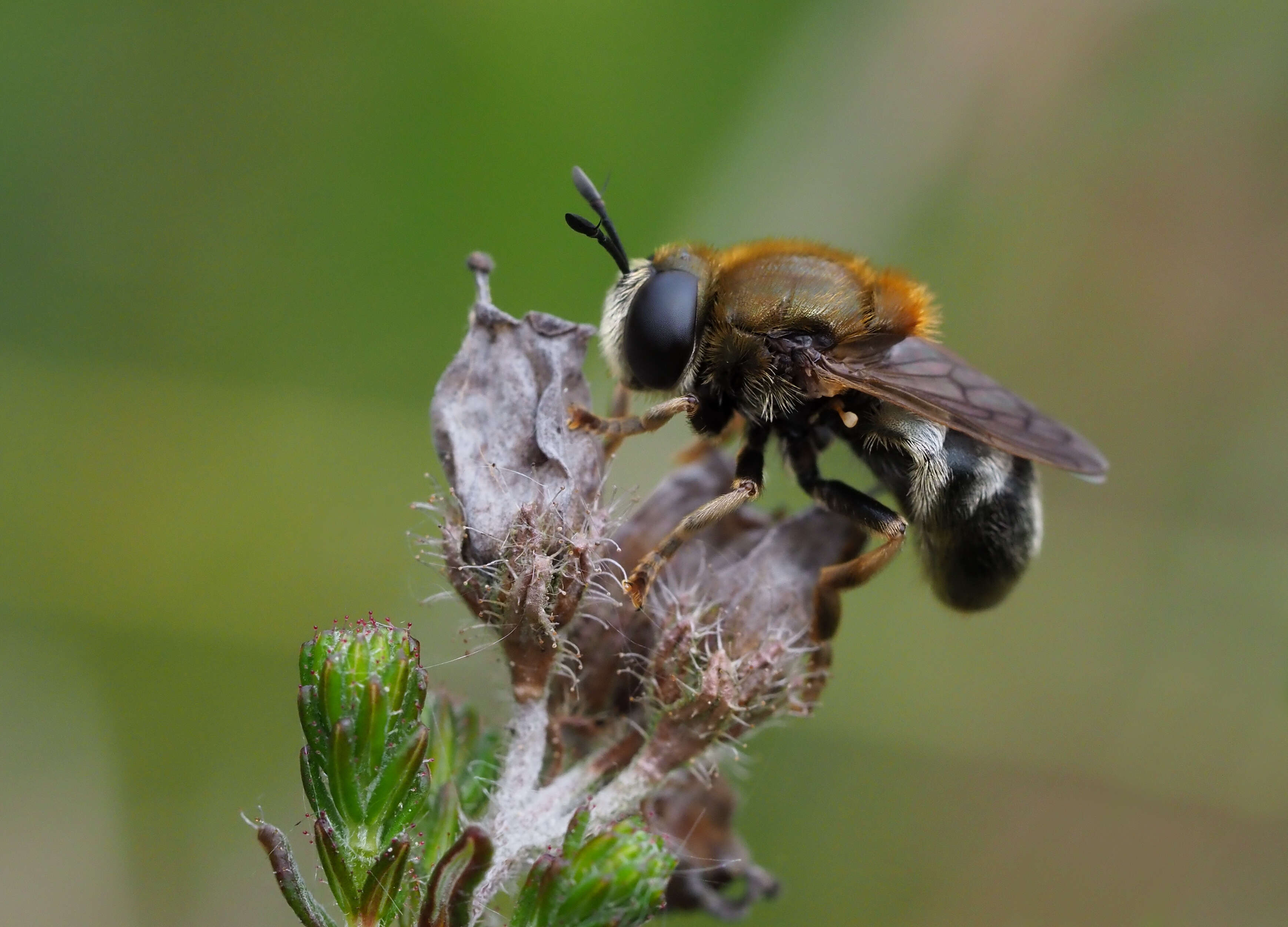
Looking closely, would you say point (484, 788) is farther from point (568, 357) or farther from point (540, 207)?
point (540, 207)

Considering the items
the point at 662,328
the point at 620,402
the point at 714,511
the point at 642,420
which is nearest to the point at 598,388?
the point at 620,402

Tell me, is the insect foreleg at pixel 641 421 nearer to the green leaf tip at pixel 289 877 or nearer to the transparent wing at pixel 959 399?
the transparent wing at pixel 959 399

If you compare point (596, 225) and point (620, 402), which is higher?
point (596, 225)

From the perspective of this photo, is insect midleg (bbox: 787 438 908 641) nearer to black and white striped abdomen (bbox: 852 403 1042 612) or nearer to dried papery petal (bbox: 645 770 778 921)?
black and white striped abdomen (bbox: 852 403 1042 612)

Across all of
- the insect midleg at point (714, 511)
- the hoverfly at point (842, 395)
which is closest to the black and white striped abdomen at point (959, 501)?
the hoverfly at point (842, 395)

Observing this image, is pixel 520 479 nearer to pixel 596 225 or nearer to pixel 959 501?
pixel 596 225

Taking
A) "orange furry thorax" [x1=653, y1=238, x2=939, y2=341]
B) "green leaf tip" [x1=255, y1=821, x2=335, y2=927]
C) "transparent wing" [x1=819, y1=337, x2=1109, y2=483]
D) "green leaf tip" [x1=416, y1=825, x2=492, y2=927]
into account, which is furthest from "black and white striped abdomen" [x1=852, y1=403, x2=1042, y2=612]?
"green leaf tip" [x1=255, y1=821, x2=335, y2=927]
